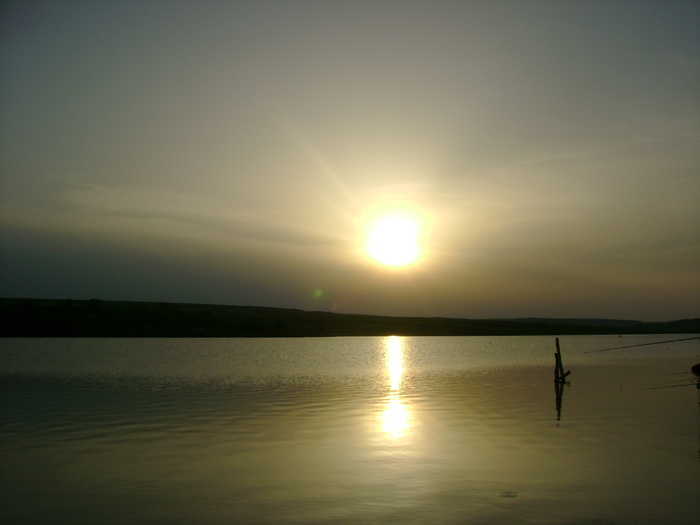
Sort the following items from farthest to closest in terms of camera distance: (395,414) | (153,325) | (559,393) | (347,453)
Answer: (153,325) → (559,393) → (395,414) → (347,453)

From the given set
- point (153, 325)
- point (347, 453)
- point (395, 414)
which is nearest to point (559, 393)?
point (395, 414)

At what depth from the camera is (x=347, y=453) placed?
49.9 feet

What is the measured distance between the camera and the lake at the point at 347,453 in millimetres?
10867

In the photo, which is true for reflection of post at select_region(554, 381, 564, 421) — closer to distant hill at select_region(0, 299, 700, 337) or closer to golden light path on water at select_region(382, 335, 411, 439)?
golden light path on water at select_region(382, 335, 411, 439)

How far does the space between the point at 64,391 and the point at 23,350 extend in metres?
32.7

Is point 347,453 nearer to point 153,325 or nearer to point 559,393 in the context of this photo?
point 559,393

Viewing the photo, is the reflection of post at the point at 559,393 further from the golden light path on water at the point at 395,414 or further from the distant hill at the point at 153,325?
the distant hill at the point at 153,325

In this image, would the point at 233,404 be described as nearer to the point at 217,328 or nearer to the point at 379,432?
the point at 379,432

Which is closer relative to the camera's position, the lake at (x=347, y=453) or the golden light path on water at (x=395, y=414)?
the lake at (x=347, y=453)

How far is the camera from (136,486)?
1223 cm

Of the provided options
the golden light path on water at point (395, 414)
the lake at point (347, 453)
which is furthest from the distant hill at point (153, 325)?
the golden light path on water at point (395, 414)

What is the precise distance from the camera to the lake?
1087cm

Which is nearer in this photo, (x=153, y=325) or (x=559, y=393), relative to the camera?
(x=559, y=393)

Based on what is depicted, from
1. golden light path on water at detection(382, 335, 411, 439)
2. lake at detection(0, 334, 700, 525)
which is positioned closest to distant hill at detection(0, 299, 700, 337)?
lake at detection(0, 334, 700, 525)
